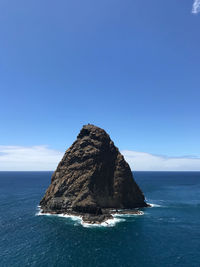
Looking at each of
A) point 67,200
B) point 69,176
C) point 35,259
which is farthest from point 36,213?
point 35,259

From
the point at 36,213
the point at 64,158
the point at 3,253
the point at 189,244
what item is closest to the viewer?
the point at 3,253

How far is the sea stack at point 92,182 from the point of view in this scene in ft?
279

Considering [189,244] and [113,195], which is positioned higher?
[113,195]

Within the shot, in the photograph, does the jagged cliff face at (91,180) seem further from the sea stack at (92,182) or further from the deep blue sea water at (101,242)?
the deep blue sea water at (101,242)

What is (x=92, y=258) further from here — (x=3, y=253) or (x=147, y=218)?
(x=147, y=218)

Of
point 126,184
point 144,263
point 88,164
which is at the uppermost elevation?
point 88,164

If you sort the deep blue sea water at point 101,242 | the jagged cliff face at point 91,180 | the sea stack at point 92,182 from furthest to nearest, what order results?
the jagged cliff face at point 91,180 < the sea stack at point 92,182 < the deep blue sea water at point 101,242

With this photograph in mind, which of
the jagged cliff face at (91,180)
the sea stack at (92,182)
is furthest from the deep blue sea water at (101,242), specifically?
the jagged cliff face at (91,180)

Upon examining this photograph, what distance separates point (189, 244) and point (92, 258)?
29.1m

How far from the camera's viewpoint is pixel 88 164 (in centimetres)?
9550

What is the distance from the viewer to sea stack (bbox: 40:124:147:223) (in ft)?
279

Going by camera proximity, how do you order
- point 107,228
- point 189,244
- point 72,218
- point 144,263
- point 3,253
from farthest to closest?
point 72,218
point 107,228
point 189,244
point 3,253
point 144,263

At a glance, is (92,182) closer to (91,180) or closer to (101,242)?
(91,180)

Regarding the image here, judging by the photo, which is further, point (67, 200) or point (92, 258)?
point (67, 200)
